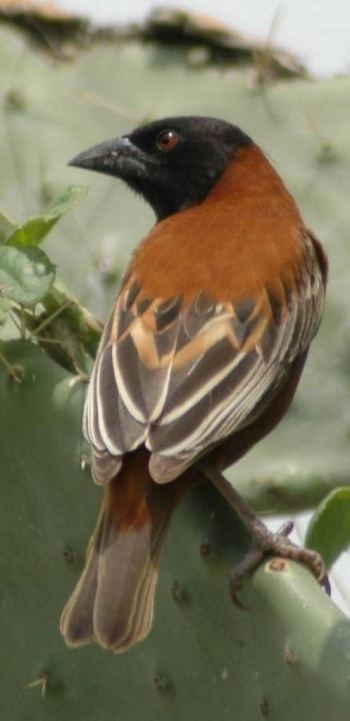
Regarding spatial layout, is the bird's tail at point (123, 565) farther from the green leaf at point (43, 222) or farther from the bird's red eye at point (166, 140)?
the bird's red eye at point (166, 140)

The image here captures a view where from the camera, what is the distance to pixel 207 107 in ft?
13.0

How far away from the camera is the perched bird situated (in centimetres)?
250

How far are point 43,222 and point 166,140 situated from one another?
3.45ft

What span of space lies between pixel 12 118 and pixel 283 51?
588 mm

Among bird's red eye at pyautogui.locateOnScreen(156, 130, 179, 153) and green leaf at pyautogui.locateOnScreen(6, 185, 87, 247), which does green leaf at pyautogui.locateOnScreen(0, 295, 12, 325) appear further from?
bird's red eye at pyautogui.locateOnScreen(156, 130, 179, 153)

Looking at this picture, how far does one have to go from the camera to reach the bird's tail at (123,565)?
2.42m

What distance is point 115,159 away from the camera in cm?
359

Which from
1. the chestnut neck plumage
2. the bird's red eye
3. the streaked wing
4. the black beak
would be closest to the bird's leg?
the streaked wing

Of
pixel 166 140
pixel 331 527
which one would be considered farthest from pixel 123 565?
Answer: pixel 166 140

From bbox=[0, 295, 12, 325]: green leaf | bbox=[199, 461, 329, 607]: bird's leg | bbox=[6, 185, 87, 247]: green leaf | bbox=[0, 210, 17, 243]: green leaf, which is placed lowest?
bbox=[199, 461, 329, 607]: bird's leg

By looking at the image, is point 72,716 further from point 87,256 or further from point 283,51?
point 283,51

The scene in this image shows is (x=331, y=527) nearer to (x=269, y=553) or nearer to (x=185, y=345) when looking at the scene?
(x=269, y=553)

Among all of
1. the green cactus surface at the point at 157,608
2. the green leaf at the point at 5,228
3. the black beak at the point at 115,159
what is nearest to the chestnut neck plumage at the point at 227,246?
the black beak at the point at 115,159

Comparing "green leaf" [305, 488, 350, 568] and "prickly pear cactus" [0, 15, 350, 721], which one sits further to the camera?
"green leaf" [305, 488, 350, 568]
